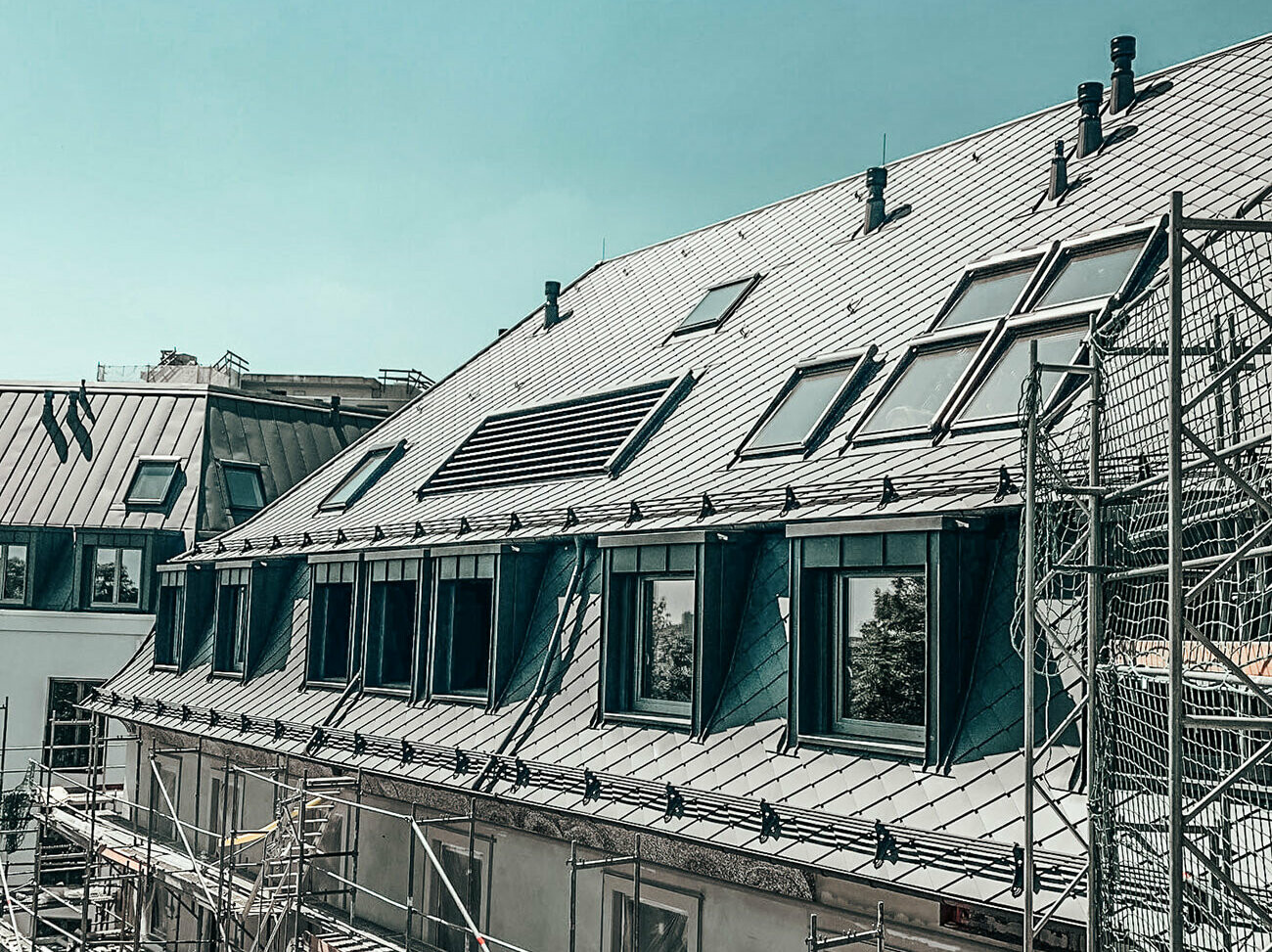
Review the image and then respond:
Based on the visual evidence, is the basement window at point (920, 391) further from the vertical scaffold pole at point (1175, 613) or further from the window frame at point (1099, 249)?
the vertical scaffold pole at point (1175, 613)

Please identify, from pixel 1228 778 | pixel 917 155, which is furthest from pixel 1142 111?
pixel 1228 778

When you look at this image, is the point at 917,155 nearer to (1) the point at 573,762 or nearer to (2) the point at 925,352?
(2) the point at 925,352

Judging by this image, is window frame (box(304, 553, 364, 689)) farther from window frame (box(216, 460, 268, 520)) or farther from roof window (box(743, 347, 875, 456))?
window frame (box(216, 460, 268, 520))

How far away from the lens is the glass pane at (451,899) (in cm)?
1559

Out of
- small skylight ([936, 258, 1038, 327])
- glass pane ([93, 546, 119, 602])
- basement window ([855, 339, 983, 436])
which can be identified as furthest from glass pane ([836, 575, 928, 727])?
glass pane ([93, 546, 119, 602])

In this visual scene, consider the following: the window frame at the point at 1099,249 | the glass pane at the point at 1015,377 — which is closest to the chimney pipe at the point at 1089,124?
the window frame at the point at 1099,249

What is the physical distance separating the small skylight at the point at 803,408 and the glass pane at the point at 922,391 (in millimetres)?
728

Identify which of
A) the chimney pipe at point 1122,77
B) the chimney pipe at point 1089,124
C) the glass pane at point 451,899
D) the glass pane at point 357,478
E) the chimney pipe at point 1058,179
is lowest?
the glass pane at point 451,899

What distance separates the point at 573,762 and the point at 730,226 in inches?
464

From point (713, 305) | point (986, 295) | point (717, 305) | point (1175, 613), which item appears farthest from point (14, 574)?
point (1175, 613)

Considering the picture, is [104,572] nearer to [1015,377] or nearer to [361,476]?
[361,476]

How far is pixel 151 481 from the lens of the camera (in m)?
33.1

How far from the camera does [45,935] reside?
32.2 metres

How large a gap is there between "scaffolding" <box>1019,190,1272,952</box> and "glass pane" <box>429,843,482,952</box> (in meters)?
8.04
